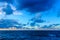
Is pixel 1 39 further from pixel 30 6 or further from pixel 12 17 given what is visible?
pixel 30 6

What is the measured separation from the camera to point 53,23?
7.89ft

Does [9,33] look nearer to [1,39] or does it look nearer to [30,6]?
[1,39]

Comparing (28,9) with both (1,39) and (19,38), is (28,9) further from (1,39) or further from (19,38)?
(1,39)

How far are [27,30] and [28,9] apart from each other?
1.24 ft

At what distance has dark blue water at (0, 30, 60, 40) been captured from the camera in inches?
94.3

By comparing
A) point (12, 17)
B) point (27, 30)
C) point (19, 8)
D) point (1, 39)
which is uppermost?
point (19, 8)

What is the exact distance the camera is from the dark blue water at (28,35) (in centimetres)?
239

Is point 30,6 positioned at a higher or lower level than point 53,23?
higher

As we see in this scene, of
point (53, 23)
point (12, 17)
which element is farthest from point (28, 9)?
point (53, 23)

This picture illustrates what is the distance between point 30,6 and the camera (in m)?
2.42

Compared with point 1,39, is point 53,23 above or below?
above

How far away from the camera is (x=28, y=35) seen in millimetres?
2432

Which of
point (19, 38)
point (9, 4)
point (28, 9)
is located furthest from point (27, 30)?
point (9, 4)

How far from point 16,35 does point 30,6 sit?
1.92ft
